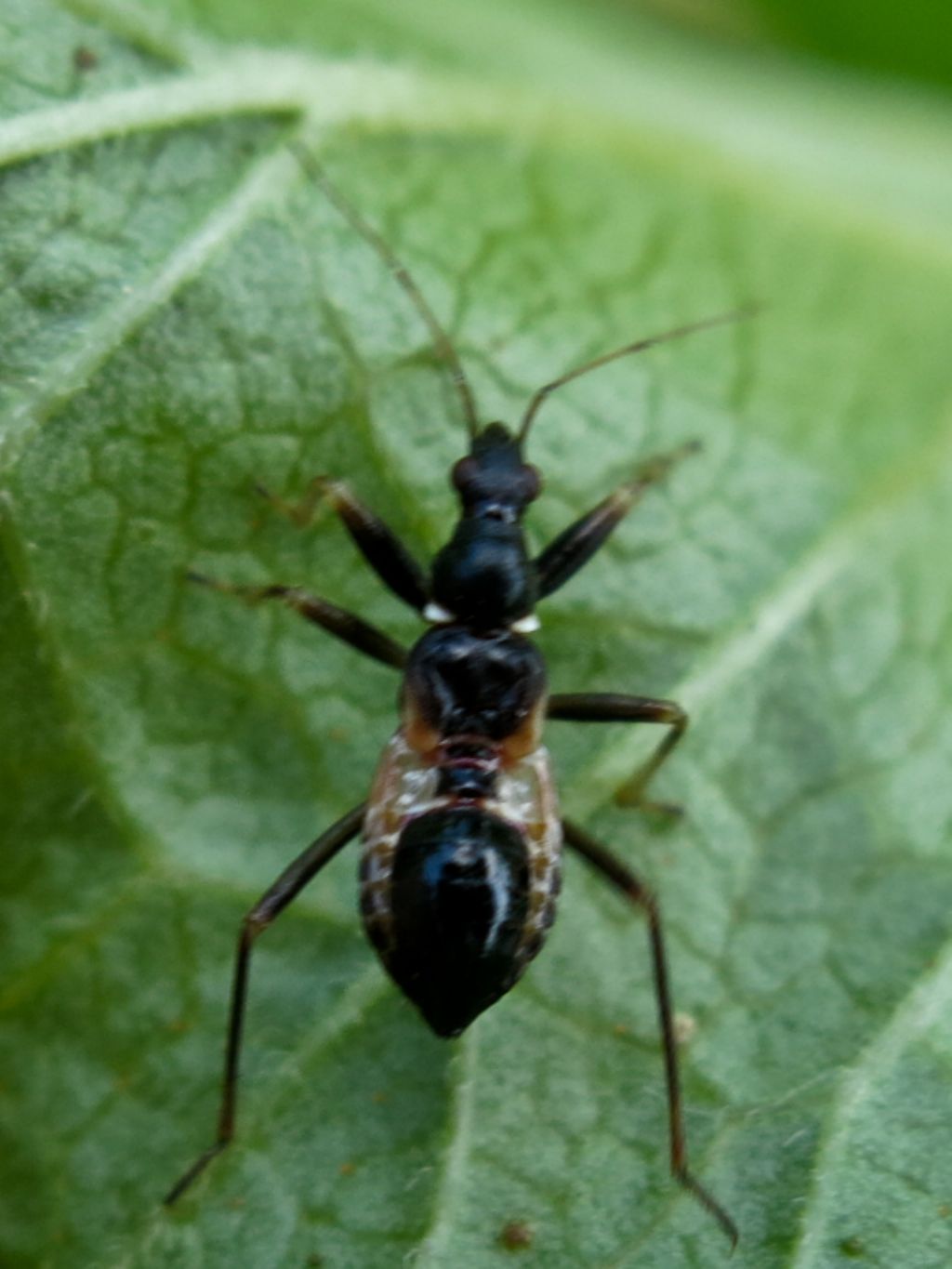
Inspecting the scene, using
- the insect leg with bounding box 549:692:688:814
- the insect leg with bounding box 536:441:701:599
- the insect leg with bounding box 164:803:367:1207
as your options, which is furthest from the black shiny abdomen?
the insect leg with bounding box 536:441:701:599

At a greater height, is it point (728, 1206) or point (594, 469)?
point (594, 469)

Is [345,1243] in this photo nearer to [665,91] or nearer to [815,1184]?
[815,1184]

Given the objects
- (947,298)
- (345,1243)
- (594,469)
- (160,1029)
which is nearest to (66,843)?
(160,1029)

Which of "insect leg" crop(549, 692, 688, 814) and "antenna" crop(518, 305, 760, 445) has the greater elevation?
"antenna" crop(518, 305, 760, 445)

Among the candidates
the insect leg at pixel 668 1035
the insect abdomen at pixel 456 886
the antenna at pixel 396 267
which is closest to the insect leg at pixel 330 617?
the insect abdomen at pixel 456 886

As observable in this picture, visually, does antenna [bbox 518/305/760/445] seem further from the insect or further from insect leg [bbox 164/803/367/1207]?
insect leg [bbox 164/803/367/1207]

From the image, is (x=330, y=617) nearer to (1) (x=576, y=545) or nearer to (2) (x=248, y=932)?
(1) (x=576, y=545)
